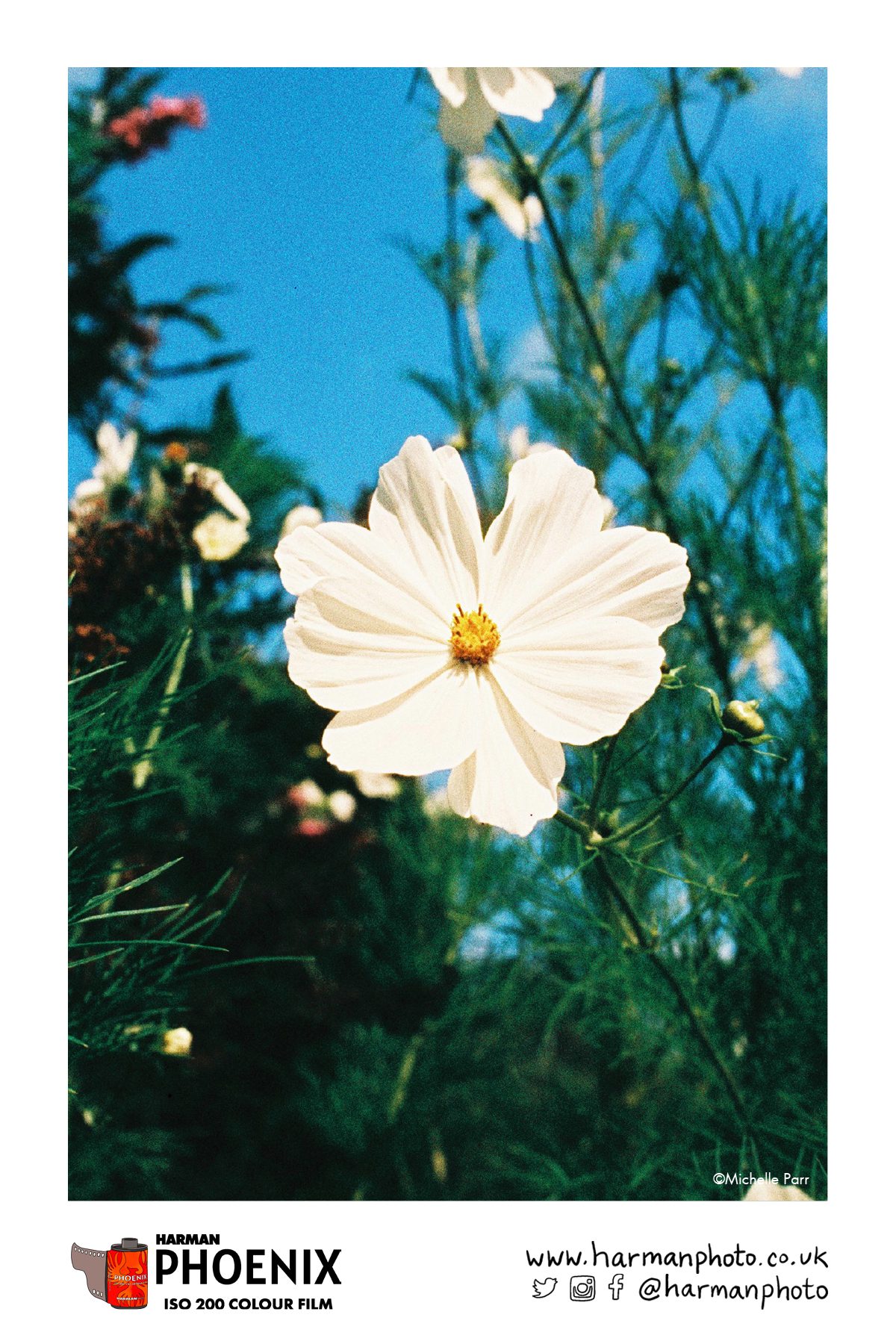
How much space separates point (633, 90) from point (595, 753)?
1.45 feet

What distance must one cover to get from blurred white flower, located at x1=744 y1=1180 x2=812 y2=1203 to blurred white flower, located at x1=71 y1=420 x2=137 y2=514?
1.43 feet

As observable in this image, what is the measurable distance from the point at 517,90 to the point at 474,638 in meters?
0.26

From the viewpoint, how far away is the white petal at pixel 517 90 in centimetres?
38

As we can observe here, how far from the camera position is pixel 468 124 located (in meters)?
0.38

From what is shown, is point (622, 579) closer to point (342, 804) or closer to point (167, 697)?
point (167, 697)

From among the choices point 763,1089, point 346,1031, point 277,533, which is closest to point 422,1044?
point 346,1031

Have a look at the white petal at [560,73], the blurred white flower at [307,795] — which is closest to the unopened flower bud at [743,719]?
the white petal at [560,73]

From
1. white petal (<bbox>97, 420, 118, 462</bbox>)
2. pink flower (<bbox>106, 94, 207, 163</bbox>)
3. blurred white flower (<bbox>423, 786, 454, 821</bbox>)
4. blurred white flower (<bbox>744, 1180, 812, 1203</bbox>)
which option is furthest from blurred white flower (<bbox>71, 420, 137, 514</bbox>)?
blurred white flower (<bbox>744, 1180, 812, 1203</bbox>)

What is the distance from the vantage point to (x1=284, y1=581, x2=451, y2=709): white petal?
0.25m

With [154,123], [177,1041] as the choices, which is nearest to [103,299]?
[154,123]

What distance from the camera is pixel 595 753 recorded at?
0.29 meters

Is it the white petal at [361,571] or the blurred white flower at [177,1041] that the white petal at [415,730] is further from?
the blurred white flower at [177,1041]
